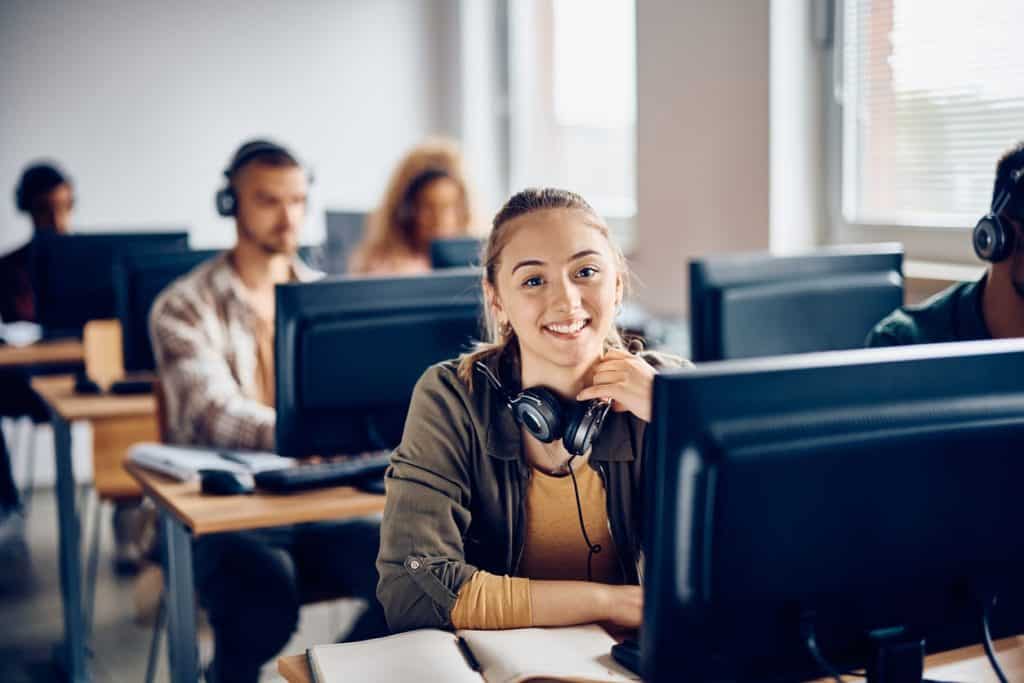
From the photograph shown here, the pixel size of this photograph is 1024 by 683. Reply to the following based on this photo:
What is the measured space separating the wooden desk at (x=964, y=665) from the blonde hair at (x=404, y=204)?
106 inches

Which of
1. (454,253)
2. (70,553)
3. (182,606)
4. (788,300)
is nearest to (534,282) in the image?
(788,300)

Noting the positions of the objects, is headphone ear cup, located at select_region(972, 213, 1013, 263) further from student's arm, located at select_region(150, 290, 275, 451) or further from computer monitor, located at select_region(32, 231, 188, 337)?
computer monitor, located at select_region(32, 231, 188, 337)

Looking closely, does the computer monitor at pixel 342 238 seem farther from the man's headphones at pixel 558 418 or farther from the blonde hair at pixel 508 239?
the man's headphones at pixel 558 418

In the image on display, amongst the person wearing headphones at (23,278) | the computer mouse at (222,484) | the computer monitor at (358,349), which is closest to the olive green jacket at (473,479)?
the computer monitor at (358,349)

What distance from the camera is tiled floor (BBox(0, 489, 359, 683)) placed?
304 centimetres

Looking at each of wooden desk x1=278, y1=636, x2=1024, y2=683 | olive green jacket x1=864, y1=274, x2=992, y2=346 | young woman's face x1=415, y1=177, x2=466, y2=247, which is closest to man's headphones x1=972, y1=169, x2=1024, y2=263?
olive green jacket x1=864, y1=274, x2=992, y2=346

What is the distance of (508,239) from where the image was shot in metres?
1.53

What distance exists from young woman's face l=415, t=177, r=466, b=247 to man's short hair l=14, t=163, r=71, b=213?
1603 millimetres

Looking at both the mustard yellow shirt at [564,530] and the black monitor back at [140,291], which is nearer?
the mustard yellow shirt at [564,530]

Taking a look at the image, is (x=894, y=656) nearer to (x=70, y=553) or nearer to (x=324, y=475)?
(x=324, y=475)

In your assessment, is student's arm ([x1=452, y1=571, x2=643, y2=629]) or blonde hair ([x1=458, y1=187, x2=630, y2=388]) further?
blonde hair ([x1=458, y1=187, x2=630, y2=388])

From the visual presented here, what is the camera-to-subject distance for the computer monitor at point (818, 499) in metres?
0.84

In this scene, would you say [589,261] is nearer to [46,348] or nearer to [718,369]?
[718,369]

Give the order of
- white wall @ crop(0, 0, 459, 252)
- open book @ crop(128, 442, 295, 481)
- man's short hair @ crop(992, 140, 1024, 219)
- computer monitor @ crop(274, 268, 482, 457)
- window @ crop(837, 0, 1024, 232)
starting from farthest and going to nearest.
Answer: white wall @ crop(0, 0, 459, 252)
window @ crop(837, 0, 1024, 232)
open book @ crop(128, 442, 295, 481)
computer monitor @ crop(274, 268, 482, 457)
man's short hair @ crop(992, 140, 1024, 219)
